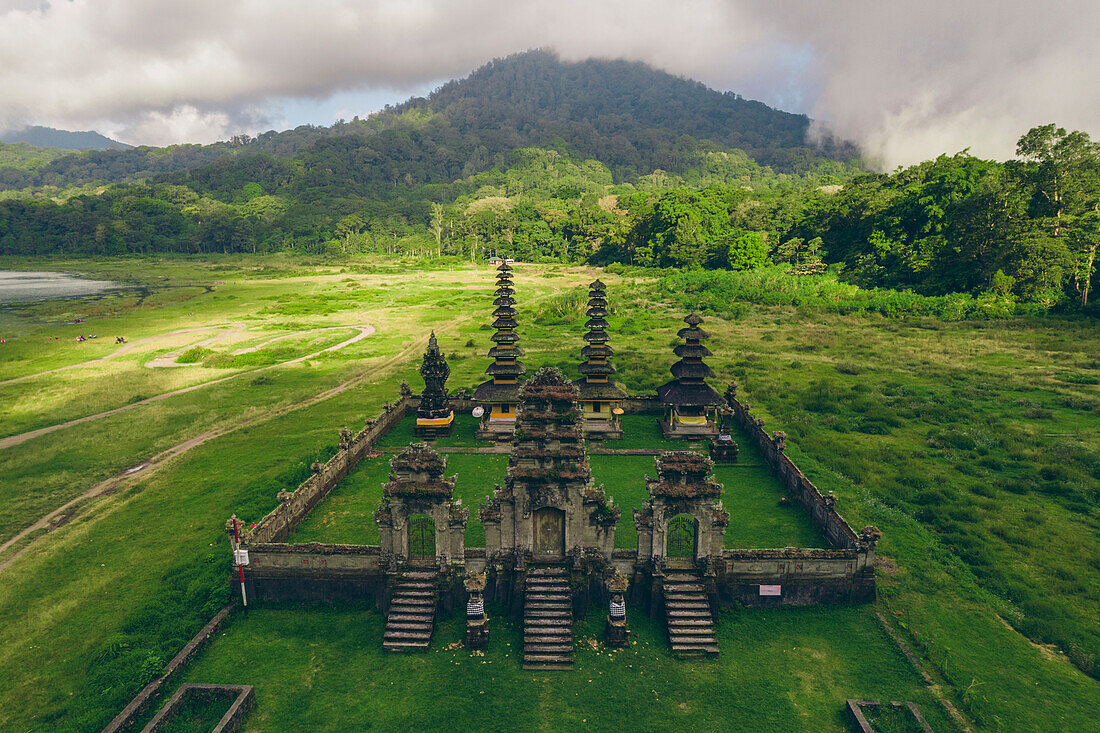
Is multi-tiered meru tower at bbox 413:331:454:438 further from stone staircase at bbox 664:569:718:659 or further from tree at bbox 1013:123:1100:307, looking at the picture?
tree at bbox 1013:123:1100:307

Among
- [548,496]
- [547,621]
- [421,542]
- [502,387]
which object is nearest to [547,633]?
[547,621]

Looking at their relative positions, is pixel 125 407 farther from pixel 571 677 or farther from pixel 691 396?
pixel 571 677

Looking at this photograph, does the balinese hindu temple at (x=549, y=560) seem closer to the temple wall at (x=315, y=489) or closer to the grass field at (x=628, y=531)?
the temple wall at (x=315, y=489)

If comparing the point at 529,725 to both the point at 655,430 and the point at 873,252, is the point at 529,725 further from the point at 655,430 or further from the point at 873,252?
the point at 873,252

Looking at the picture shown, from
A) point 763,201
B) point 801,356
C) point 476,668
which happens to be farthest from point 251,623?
point 763,201

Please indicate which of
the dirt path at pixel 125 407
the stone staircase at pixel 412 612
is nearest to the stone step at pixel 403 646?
the stone staircase at pixel 412 612

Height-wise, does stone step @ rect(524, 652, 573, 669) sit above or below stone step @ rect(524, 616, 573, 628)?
below

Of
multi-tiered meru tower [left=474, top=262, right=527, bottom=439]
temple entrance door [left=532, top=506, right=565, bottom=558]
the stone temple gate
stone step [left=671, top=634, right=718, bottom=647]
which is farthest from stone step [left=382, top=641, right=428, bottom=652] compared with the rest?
multi-tiered meru tower [left=474, top=262, right=527, bottom=439]
